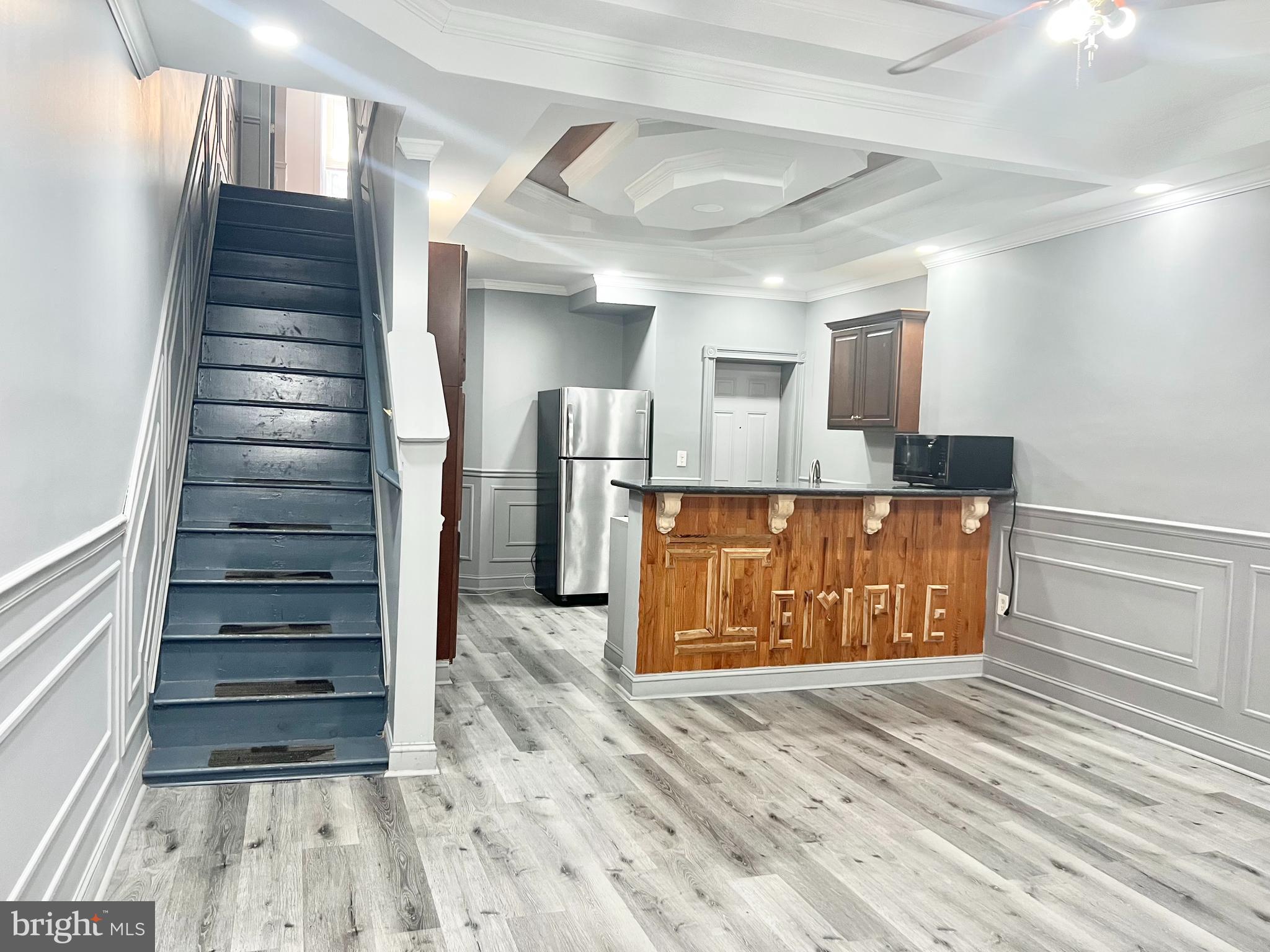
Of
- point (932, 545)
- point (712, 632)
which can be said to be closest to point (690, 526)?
point (712, 632)

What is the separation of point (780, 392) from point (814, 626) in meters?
3.23

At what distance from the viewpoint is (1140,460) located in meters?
4.27

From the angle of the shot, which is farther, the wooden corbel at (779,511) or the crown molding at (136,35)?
the wooden corbel at (779,511)

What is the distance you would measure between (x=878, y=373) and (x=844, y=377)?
42cm

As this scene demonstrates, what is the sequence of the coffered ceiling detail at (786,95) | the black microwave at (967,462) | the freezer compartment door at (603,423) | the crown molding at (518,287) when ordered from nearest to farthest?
the coffered ceiling detail at (786,95) → the black microwave at (967,462) → the freezer compartment door at (603,423) → the crown molding at (518,287)

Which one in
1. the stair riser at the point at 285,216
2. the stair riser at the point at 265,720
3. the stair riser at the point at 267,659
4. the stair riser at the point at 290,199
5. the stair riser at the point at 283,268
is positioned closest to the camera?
the stair riser at the point at 265,720

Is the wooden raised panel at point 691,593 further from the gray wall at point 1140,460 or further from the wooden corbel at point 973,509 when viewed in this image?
the gray wall at point 1140,460

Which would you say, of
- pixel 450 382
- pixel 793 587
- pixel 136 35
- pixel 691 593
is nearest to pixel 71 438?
pixel 136 35

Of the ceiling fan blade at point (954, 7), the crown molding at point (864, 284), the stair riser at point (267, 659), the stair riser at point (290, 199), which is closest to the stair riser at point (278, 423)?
the stair riser at point (267, 659)

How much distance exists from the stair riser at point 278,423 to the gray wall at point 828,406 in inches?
144

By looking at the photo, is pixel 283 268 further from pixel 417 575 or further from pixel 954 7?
pixel 954 7

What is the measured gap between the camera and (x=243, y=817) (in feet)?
9.59

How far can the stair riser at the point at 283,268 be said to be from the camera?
524 cm

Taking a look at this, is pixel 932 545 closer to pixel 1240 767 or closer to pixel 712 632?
pixel 712 632
